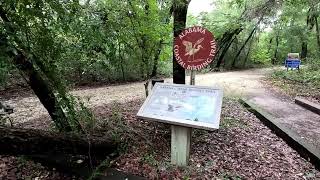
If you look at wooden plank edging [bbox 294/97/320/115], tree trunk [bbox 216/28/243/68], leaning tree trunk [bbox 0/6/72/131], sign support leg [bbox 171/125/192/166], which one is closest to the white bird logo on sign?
sign support leg [bbox 171/125/192/166]

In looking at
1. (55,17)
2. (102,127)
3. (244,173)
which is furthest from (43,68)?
(244,173)

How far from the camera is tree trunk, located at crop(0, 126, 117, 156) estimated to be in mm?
3887

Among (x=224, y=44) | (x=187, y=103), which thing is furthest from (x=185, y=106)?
(x=224, y=44)

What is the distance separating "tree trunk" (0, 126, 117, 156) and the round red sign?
1709 mm

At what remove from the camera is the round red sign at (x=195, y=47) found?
479 centimetres

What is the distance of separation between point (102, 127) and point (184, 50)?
6.37ft

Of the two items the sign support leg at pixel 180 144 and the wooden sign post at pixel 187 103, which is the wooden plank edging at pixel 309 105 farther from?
the sign support leg at pixel 180 144

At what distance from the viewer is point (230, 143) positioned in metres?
5.45

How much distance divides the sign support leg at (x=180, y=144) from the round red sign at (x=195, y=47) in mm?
1108

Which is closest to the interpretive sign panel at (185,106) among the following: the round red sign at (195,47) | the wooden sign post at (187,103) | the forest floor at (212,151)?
the wooden sign post at (187,103)

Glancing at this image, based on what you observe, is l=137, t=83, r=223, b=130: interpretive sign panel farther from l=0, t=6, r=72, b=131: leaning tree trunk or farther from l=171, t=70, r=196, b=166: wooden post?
l=0, t=6, r=72, b=131: leaning tree trunk

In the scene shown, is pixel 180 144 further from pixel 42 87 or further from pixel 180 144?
pixel 42 87

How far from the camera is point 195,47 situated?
4.88 metres

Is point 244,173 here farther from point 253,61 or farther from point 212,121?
point 253,61
